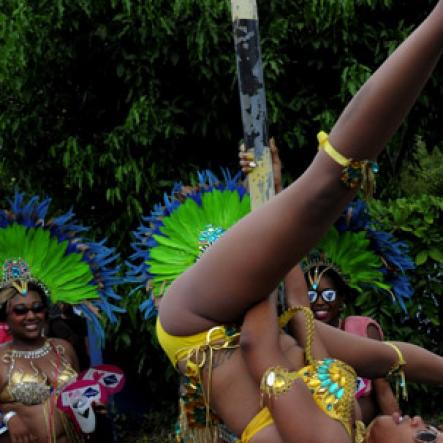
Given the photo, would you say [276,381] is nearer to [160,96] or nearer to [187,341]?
[187,341]

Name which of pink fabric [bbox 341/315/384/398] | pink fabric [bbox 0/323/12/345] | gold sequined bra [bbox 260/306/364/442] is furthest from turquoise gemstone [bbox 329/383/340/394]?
pink fabric [bbox 0/323/12/345]

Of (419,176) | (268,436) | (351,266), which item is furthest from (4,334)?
(419,176)

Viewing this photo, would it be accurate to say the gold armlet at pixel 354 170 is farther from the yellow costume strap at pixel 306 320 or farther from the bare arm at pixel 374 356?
the bare arm at pixel 374 356

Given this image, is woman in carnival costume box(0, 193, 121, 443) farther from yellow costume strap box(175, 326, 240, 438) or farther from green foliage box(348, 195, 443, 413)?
yellow costume strap box(175, 326, 240, 438)

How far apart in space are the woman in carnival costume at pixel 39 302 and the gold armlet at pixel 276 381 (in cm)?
280

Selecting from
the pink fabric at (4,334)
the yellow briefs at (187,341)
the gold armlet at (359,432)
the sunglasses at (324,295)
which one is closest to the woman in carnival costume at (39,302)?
the pink fabric at (4,334)

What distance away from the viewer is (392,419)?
2.49 m

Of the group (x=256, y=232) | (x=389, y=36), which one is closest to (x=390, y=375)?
(x=256, y=232)

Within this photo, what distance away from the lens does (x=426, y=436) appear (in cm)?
238

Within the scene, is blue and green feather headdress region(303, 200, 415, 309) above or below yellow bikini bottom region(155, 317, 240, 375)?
below

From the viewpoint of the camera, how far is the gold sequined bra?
2100 mm

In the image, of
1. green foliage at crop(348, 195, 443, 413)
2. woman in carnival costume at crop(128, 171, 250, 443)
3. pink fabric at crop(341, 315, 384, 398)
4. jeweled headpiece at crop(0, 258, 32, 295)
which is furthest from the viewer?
green foliage at crop(348, 195, 443, 413)

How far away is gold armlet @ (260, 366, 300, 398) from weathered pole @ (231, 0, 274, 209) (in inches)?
23.2

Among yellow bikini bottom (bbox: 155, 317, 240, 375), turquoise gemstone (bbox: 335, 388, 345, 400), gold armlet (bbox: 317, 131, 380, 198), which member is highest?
gold armlet (bbox: 317, 131, 380, 198)
